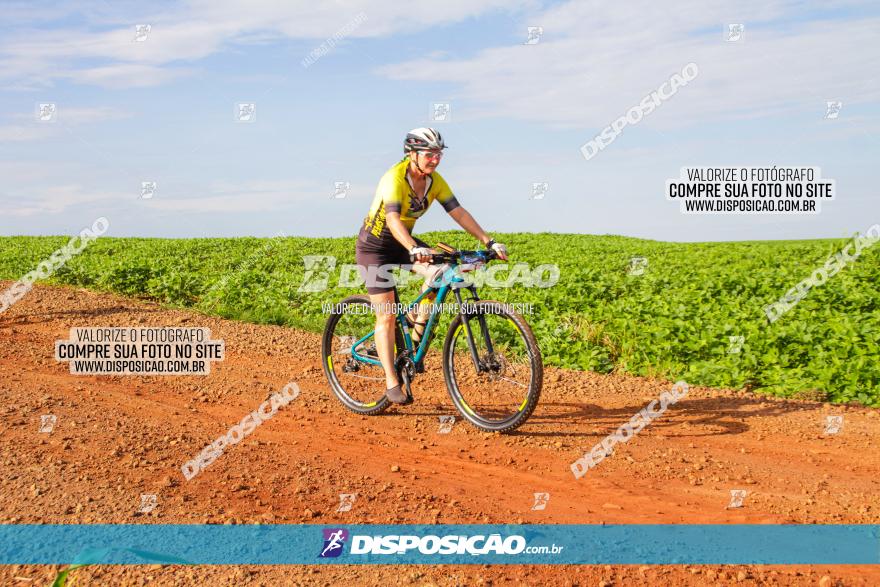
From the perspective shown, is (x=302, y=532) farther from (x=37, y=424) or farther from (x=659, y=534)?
(x=37, y=424)

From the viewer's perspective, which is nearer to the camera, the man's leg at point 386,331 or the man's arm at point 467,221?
the man's arm at point 467,221

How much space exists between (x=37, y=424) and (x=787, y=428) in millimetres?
7558

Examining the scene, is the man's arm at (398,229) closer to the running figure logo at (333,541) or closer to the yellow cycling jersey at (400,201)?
the yellow cycling jersey at (400,201)

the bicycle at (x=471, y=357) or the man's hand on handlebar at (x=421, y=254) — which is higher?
the man's hand on handlebar at (x=421, y=254)

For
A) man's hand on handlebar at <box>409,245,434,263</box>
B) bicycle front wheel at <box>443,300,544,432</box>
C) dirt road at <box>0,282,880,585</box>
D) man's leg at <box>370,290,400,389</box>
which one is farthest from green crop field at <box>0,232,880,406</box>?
man's hand on handlebar at <box>409,245,434,263</box>

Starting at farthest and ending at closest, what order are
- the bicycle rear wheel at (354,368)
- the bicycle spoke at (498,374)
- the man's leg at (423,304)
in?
the bicycle rear wheel at (354,368)
the man's leg at (423,304)
the bicycle spoke at (498,374)

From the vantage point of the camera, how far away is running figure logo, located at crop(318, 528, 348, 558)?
437cm

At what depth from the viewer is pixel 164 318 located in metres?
12.7

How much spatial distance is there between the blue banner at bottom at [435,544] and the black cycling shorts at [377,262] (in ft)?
9.82

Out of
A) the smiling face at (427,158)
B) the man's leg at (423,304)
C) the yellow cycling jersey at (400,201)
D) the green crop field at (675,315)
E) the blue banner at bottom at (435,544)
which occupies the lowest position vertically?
the blue banner at bottom at (435,544)

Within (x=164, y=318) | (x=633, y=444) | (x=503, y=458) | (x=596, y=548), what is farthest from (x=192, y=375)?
(x=596, y=548)

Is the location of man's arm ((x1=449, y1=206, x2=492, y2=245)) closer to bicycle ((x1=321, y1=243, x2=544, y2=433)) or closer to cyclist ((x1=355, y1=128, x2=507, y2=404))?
cyclist ((x1=355, y1=128, x2=507, y2=404))

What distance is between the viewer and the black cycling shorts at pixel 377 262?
721 centimetres

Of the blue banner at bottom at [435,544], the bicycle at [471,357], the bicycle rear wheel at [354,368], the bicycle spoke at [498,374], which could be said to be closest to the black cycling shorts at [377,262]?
the bicycle at [471,357]
